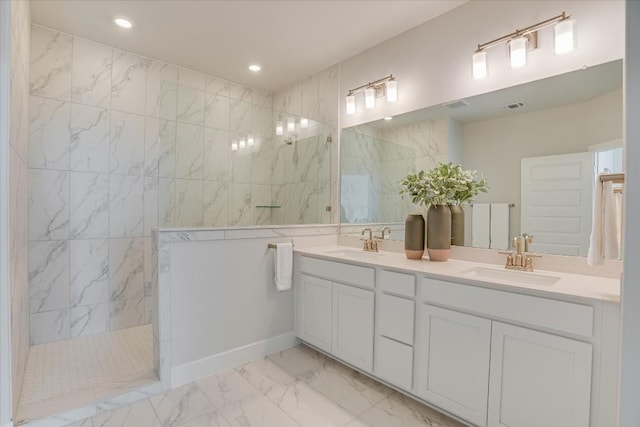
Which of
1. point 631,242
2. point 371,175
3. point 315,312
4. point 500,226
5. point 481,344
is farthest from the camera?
point 371,175

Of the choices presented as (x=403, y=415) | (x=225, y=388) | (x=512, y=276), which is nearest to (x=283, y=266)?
(x=225, y=388)

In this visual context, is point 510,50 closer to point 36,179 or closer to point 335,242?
point 335,242

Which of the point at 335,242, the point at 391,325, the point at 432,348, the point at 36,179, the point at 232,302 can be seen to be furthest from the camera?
the point at 335,242

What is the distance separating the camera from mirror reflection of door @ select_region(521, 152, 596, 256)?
5.49 ft

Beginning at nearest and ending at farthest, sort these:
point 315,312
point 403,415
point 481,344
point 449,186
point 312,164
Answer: point 481,344 → point 403,415 → point 449,186 → point 315,312 → point 312,164

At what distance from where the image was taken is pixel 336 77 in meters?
3.09

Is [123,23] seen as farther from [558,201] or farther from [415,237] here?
[558,201]

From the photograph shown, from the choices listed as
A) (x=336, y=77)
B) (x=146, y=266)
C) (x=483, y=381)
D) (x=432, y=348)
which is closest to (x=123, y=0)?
(x=336, y=77)

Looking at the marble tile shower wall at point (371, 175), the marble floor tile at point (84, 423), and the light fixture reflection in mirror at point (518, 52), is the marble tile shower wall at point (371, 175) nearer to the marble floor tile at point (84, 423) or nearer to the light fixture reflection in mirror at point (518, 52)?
the light fixture reflection in mirror at point (518, 52)

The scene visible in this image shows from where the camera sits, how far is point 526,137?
189 cm

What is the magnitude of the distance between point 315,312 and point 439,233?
1.12 m

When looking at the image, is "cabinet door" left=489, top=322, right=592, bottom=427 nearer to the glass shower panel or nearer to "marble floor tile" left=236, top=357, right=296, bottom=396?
"marble floor tile" left=236, top=357, right=296, bottom=396

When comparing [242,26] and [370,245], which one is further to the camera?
[370,245]

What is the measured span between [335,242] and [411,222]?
0.94 meters
